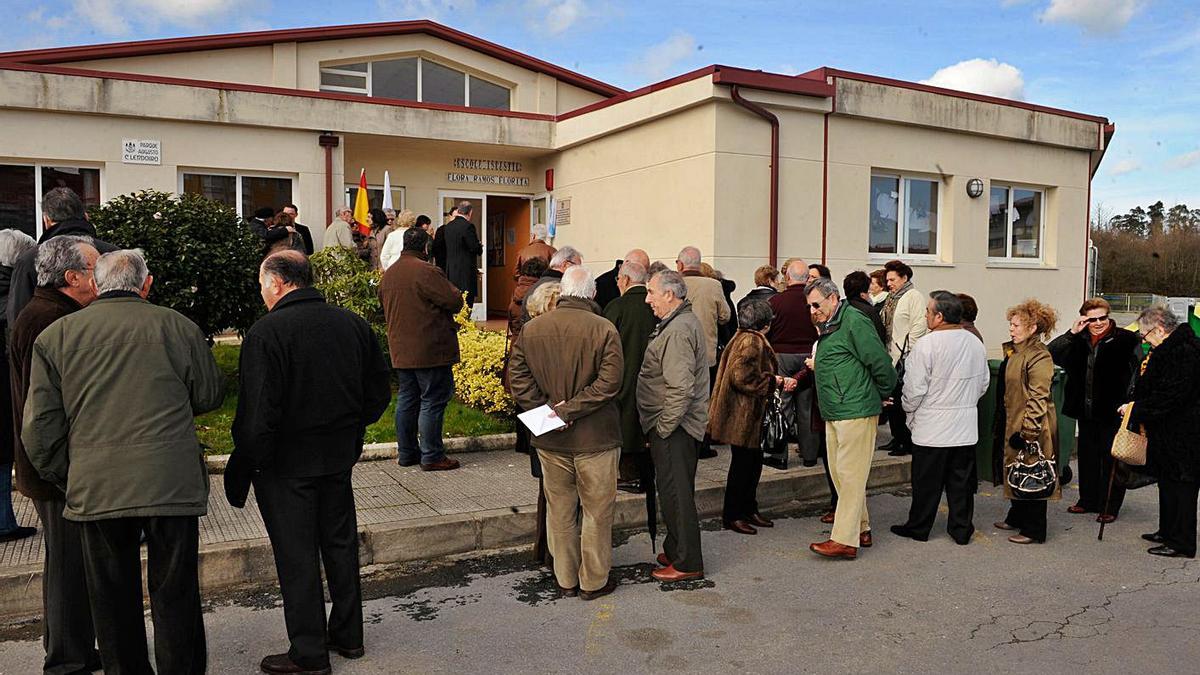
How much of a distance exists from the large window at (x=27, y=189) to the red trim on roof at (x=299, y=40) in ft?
7.36

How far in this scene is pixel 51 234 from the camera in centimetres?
579

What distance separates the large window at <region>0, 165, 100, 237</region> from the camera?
1262 centimetres

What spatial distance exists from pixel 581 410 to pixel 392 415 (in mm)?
4799

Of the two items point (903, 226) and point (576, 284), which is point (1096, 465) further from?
point (903, 226)

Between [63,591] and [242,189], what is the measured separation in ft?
35.7

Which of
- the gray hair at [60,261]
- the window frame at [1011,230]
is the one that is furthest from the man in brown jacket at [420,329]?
the window frame at [1011,230]

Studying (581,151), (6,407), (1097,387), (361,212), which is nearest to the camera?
(6,407)

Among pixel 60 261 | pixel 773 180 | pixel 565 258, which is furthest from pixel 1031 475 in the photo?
pixel 773 180

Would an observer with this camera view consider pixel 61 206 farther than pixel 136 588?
Yes

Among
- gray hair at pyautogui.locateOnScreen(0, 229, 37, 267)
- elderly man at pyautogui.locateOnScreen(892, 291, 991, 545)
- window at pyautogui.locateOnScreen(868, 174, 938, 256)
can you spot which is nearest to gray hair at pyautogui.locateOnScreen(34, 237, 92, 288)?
gray hair at pyautogui.locateOnScreen(0, 229, 37, 267)

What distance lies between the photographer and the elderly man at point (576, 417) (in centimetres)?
529

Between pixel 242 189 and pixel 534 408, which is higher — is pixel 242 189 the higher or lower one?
the higher one

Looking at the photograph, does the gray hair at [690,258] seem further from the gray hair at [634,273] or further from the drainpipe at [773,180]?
the drainpipe at [773,180]

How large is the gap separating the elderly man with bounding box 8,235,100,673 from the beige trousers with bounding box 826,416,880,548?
449 cm
